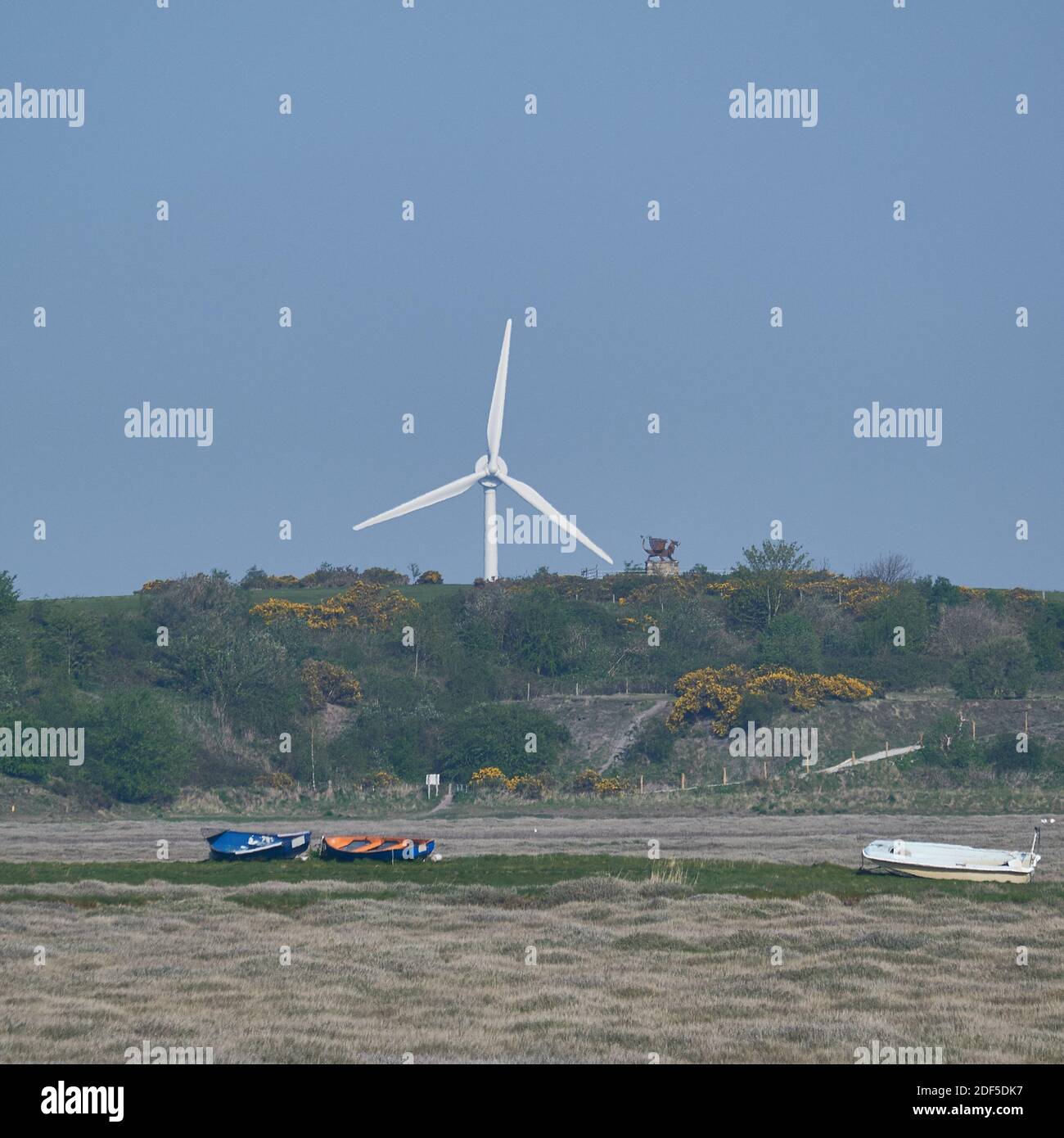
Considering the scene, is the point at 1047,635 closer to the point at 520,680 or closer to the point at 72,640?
the point at 520,680

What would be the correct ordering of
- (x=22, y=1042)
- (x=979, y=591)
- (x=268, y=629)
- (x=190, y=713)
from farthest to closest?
(x=979, y=591), (x=268, y=629), (x=190, y=713), (x=22, y=1042)

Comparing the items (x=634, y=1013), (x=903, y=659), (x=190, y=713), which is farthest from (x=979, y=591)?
(x=634, y=1013)

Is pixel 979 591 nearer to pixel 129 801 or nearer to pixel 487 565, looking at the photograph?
pixel 487 565

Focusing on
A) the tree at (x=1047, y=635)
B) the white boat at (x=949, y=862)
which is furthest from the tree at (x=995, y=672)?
the white boat at (x=949, y=862)

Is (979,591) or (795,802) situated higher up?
(979,591)

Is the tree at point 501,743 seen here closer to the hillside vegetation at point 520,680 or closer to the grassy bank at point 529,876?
the hillside vegetation at point 520,680
